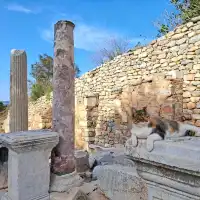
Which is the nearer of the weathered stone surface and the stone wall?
the weathered stone surface

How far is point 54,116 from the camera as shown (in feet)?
9.30

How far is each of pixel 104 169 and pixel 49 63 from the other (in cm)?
2059

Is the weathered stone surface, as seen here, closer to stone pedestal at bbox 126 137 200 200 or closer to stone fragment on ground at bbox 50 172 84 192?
stone fragment on ground at bbox 50 172 84 192

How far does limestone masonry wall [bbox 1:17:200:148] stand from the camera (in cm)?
508

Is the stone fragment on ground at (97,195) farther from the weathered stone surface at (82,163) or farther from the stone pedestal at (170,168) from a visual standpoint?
the stone pedestal at (170,168)

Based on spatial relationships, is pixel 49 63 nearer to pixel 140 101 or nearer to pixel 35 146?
pixel 140 101

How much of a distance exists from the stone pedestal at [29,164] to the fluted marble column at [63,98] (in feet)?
0.63

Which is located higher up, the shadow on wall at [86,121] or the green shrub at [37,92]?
the green shrub at [37,92]

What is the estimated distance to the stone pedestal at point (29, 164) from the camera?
7.59ft

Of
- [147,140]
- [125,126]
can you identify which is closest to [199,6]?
[125,126]

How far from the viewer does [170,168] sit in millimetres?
1486

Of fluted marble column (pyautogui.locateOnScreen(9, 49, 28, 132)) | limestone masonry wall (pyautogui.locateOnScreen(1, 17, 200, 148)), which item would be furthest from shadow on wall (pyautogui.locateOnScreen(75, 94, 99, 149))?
fluted marble column (pyautogui.locateOnScreen(9, 49, 28, 132))

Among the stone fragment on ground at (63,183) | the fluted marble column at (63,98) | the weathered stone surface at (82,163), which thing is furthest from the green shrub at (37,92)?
the stone fragment on ground at (63,183)

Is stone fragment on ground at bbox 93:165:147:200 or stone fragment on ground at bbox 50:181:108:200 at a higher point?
stone fragment on ground at bbox 93:165:147:200
